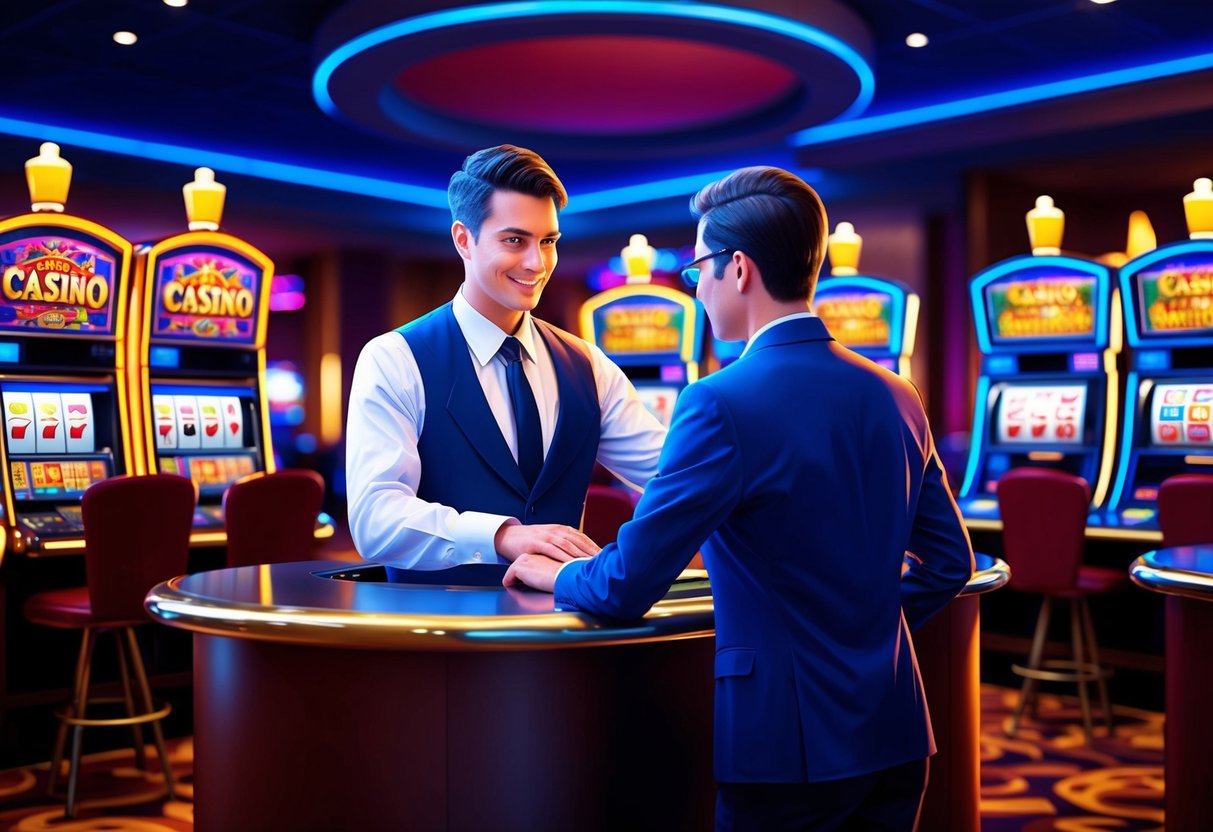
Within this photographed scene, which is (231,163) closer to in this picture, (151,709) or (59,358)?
(59,358)

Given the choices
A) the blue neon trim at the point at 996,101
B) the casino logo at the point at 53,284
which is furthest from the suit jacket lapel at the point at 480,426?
the blue neon trim at the point at 996,101

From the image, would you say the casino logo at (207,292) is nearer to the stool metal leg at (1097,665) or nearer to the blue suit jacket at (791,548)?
the stool metal leg at (1097,665)

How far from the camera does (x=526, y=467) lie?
190cm

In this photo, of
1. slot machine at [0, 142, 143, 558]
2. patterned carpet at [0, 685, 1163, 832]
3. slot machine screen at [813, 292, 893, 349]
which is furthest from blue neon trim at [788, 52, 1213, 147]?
slot machine at [0, 142, 143, 558]

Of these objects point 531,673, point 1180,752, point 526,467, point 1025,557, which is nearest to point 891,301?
point 1025,557

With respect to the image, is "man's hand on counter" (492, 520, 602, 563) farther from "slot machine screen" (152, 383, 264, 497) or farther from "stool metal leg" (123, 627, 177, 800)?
"slot machine screen" (152, 383, 264, 497)

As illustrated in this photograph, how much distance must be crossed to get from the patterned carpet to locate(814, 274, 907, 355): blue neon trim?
205cm

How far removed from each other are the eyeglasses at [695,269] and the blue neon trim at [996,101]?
5281 mm

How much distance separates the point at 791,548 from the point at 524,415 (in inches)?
28.6

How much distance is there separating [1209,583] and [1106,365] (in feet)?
9.63

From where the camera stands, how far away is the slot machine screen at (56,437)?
165 inches

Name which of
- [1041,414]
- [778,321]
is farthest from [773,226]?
[1041,414]

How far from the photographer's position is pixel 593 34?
4.98m

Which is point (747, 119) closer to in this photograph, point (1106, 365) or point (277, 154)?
point (1106, 365)
